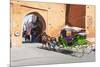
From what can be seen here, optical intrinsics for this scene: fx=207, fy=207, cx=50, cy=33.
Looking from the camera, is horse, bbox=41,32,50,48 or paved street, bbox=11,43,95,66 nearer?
paved street, bbox=11,43,95,66

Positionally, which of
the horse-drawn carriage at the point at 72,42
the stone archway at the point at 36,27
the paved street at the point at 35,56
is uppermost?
the stone archway at the point at 36,27

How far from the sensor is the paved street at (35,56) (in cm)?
224

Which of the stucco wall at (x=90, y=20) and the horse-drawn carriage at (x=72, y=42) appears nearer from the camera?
the horse-drawn carriage at (x=72, y=42)

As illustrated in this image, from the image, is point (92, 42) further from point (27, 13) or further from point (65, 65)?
point (27, 13)

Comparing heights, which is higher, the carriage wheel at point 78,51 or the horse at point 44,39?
the horse at point 44,39

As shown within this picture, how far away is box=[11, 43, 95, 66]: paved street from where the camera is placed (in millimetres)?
2238

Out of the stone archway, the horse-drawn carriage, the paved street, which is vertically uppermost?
the stone archway

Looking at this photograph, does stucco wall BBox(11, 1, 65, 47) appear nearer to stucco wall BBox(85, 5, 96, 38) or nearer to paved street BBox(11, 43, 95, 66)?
paved street BBox(11, 43, 95, 66)

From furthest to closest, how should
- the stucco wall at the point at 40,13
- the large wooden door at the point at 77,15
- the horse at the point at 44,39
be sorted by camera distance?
1. the large wooden door at the point at 77,15
2. the horse at the point at 44,39
3. the stucco wall at the point at 40,13

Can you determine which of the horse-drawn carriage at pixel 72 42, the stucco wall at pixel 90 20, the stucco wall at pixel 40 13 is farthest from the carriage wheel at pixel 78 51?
the stucco wall at pixel 40 13

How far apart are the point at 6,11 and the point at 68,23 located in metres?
0.75

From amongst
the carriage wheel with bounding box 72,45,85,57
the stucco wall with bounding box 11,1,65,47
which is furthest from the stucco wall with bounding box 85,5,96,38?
the stucco wall with bounding box 11,1,65,47

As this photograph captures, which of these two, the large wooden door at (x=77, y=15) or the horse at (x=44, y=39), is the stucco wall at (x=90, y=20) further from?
the horse at (x=44, y=39)

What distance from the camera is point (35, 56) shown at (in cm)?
232
